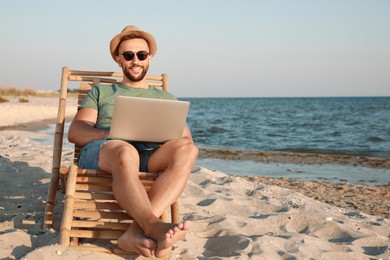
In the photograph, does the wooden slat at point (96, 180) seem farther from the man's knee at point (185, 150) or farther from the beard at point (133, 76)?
the beard at point (133, 76)

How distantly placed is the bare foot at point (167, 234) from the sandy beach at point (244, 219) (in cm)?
40

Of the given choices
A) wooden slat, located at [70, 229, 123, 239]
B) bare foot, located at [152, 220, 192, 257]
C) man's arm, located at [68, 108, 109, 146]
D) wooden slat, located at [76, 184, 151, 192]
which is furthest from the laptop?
bare foot, located at [152, 220, 192, 257]

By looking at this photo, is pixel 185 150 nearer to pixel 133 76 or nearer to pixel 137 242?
pixel 137 242

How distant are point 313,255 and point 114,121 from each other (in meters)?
1.49

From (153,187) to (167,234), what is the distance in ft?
1.57

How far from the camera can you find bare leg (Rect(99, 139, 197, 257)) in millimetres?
2521

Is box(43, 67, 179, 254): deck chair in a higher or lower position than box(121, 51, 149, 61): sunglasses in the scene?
lower

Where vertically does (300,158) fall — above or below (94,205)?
below

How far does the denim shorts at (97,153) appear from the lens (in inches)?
122

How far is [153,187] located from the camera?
287 cm

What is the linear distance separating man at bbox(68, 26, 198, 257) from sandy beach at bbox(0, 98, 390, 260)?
1.12 feet

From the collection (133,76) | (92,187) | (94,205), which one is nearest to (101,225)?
(94,205)

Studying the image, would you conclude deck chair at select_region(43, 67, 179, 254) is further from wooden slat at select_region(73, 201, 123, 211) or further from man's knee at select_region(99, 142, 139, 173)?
man's knee at select_region(99, 142, 139, 173)

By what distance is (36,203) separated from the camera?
3.99 m
